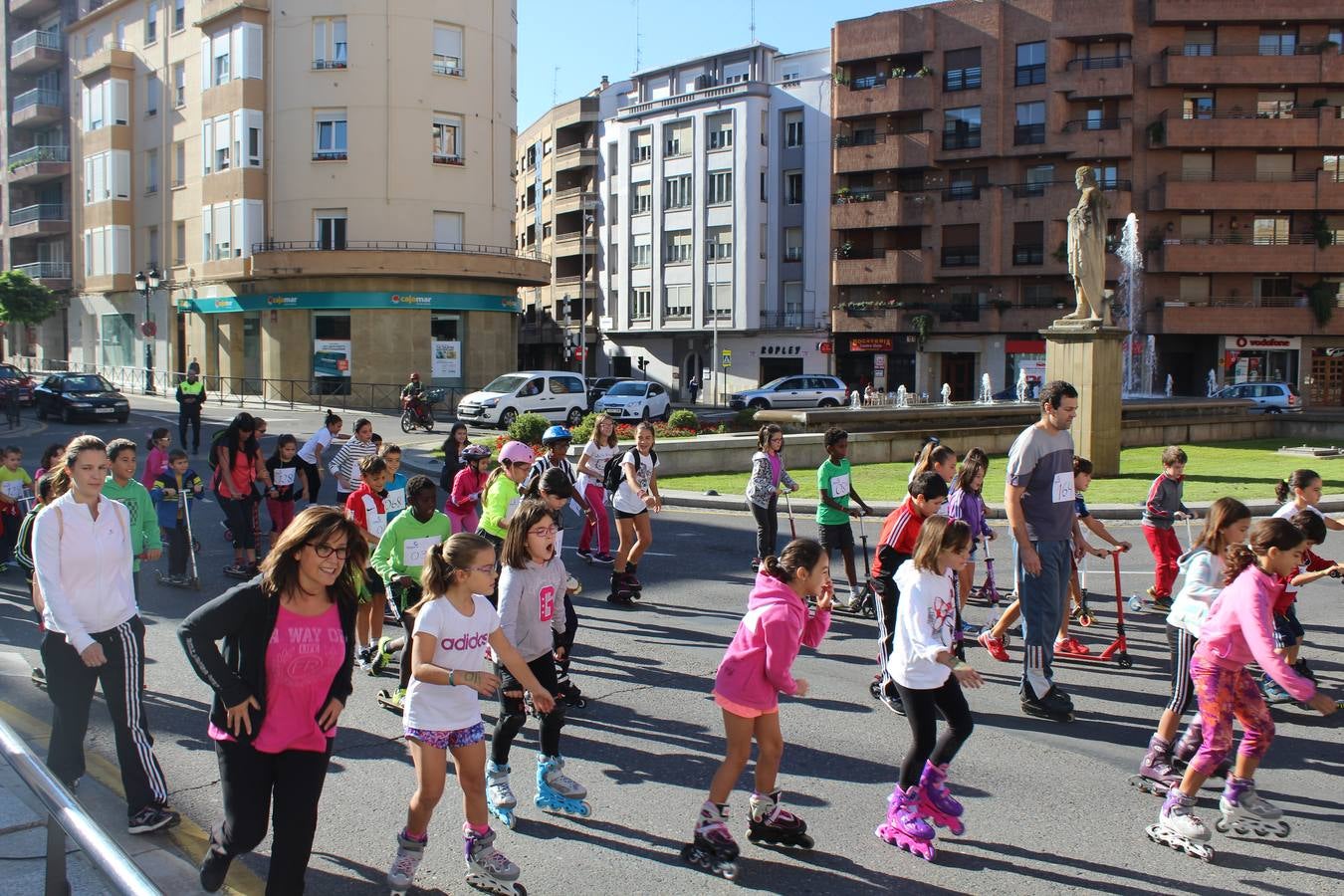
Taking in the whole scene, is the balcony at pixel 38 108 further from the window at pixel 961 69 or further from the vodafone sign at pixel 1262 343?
the vodafone sign at pixel 1262 343

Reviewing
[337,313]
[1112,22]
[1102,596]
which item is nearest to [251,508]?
[1102,596]

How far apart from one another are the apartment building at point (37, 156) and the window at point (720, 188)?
34747 millimetres

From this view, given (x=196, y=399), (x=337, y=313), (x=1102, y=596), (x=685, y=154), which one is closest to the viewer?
(x=1102, y=596)

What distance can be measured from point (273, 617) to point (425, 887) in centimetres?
149

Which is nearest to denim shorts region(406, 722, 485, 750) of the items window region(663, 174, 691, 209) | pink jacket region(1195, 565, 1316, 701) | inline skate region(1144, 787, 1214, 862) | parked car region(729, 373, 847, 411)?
inline skate region(1144, 787, 1214, 862)

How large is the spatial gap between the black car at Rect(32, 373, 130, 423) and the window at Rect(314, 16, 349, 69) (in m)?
16.5

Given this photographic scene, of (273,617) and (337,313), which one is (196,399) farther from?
(273,617)

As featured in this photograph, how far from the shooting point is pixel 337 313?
44.2 m

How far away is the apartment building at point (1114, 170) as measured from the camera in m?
53.8

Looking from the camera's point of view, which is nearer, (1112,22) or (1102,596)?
(1102,596)

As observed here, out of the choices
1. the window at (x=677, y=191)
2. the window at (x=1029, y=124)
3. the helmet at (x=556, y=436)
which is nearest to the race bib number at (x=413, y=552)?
the helmet at (x=556, y=436)

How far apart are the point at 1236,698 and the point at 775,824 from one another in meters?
2.22

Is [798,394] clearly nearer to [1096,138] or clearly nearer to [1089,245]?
[1096,138]

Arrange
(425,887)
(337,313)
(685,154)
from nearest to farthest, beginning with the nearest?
1. (425,887)
2. (337,313)
3. (685,154)
